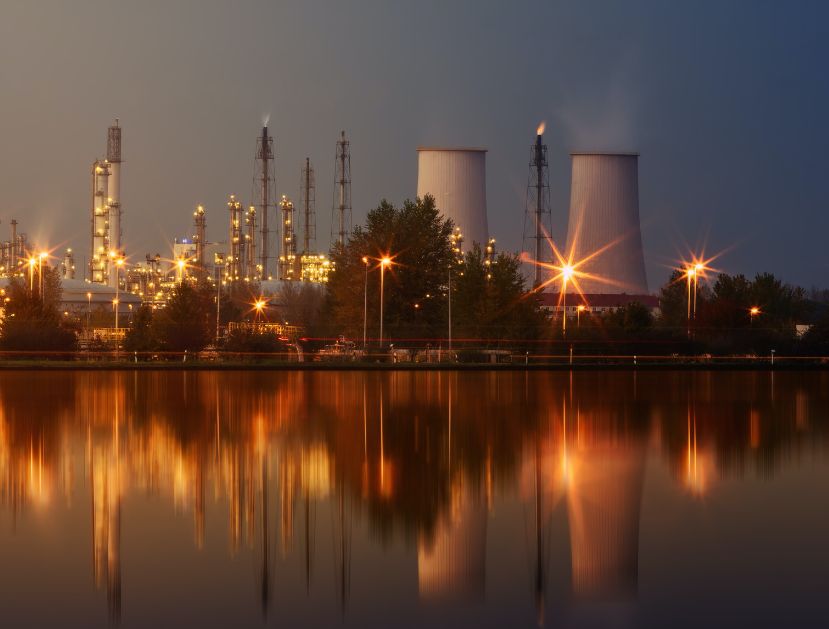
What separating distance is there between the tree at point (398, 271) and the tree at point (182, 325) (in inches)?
297

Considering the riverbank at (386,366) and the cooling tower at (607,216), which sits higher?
the cooling tower at (607,216)

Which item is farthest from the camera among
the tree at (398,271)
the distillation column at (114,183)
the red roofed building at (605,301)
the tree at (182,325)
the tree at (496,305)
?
the distillation column at (114,183)

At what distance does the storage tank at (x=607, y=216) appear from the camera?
64438 mm

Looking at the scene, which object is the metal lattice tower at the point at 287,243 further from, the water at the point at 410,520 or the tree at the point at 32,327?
the water at the point at 410,520

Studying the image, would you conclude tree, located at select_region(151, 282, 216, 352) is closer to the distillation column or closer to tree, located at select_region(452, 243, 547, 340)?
tree, located at select_region(452, 243, 547, 340)

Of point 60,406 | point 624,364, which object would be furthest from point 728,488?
point 624,364

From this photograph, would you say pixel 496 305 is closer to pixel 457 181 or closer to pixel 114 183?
pixel 457 181

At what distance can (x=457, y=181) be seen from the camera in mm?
63625

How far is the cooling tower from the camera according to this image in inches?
2537

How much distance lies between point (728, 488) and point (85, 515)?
225 inches

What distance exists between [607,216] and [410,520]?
Result: 56.3 m

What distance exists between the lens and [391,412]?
20641mm

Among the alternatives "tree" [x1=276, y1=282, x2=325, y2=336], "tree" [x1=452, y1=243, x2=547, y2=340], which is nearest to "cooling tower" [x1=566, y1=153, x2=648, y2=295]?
"tree" [x1=452, y1=243, x2=547, y2=340]

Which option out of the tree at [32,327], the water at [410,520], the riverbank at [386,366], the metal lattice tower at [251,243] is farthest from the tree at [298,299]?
the water at [410,520]
